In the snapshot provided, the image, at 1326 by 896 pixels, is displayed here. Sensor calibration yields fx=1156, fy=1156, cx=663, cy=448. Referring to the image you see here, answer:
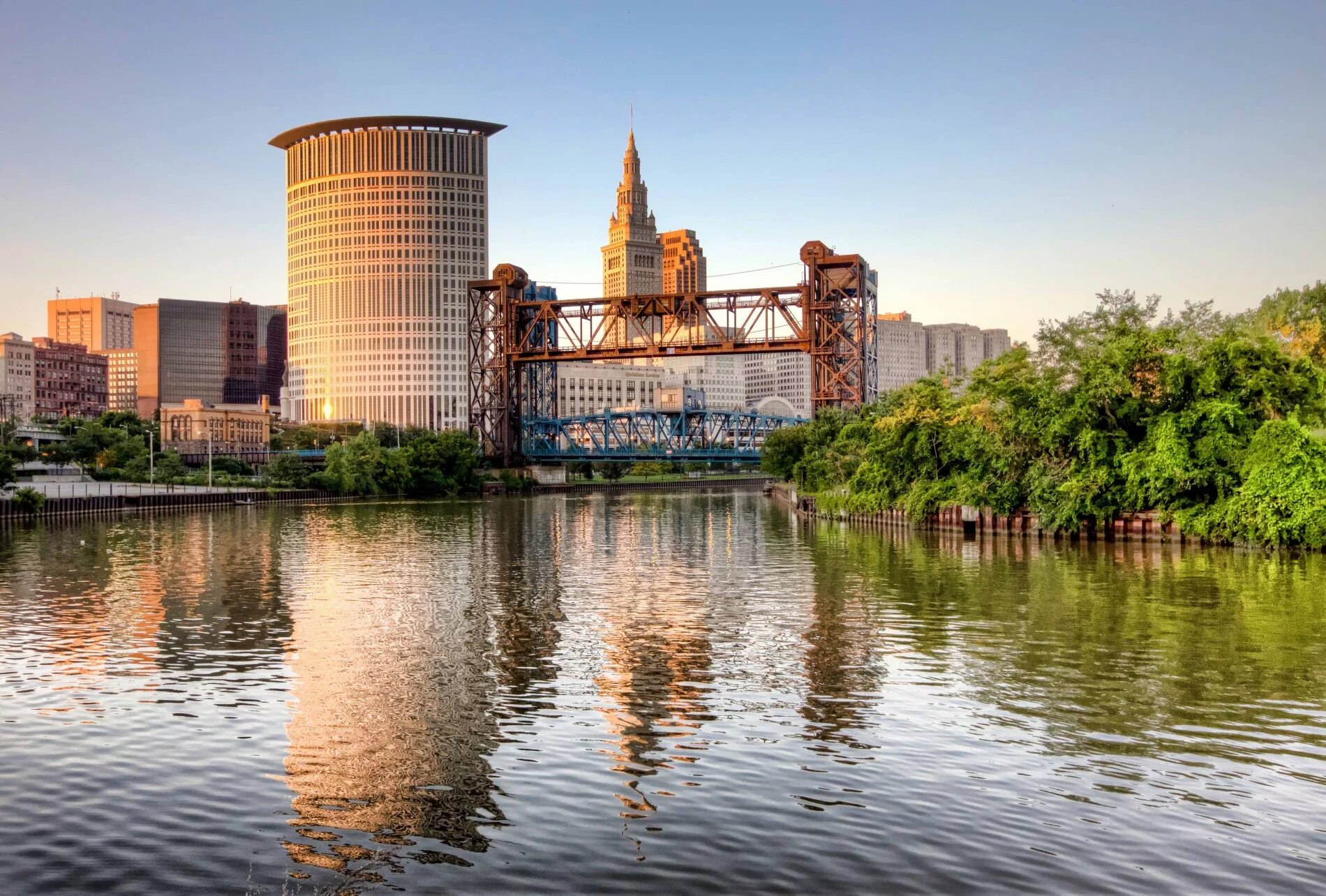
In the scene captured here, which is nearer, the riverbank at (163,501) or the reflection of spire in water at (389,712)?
the reflection of spire in water at (389,712)

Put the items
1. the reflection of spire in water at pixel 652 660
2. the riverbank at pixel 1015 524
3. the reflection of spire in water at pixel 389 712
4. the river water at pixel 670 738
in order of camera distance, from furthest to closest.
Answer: the riverbank at pixel 1015 524 < the reflection of spire in water at pixel 652 660 < the reflection of spire in water at pixel 389 712 < the river water at pixel 670 738

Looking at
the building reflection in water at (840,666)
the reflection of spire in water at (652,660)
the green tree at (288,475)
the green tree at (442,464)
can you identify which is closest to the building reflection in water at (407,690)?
the reflection of spire in water at (652,660)

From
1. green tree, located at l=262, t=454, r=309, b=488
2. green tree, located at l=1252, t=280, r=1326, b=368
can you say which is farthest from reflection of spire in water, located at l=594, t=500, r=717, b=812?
green tree, located at l=262, t=454, r=309, b=488

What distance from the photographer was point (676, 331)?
433 feet

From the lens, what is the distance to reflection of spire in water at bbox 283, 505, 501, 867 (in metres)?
14.3

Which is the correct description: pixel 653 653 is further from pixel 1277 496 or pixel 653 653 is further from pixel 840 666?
pixel 1277 496

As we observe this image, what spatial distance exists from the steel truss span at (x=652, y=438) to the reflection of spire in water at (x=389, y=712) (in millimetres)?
114090

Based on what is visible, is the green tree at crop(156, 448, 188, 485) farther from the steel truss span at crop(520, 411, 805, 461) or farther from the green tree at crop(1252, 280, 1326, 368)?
the green tree at crop(1252, 280, 1326, 368)

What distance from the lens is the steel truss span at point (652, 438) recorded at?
157250mm

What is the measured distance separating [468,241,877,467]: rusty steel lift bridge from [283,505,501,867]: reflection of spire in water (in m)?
77.0

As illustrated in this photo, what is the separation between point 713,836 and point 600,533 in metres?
56.7

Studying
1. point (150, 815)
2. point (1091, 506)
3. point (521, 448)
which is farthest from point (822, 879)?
point (521, 448)

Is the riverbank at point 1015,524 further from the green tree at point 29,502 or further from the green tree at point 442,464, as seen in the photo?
the green tree at point 442,464

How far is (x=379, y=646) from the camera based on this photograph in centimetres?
2669
